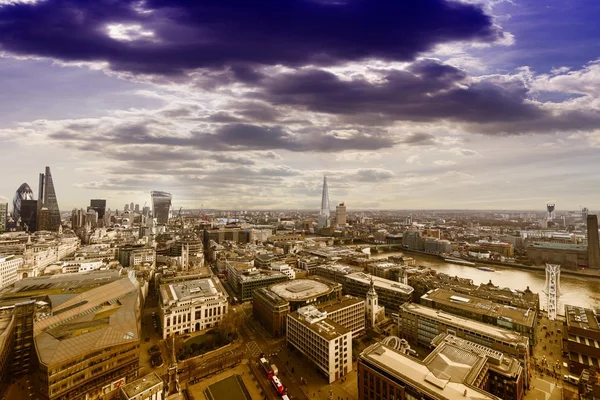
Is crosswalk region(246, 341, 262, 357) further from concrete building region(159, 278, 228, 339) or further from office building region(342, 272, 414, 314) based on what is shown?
office building region(342, 272, 414, 314)

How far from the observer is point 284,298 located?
140 ft

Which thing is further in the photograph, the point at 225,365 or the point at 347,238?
the point at 347,238

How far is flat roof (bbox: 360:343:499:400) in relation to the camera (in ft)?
67.9

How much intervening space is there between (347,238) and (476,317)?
100883 millimetres

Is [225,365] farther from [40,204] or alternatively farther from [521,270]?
[40,204]

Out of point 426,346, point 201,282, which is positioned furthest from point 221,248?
point 426,346

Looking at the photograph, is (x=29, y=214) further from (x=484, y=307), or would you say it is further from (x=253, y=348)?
(x=484, y=307)

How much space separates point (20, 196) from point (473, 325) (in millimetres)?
169069

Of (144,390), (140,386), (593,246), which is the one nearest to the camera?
(144,390)

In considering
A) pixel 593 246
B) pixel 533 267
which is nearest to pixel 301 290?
pixel 533 267

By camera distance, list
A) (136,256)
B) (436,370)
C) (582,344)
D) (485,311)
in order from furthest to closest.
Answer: (136,256) → (485,311) → (582,344) → (436,370)

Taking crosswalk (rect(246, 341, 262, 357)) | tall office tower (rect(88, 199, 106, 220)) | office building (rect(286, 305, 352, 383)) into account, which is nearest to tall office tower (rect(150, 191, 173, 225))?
tall office tower (rect(88, 199, 106, 220))

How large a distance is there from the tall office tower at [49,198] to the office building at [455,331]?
5961 inches

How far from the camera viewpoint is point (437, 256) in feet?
341
